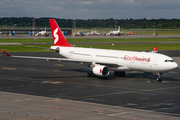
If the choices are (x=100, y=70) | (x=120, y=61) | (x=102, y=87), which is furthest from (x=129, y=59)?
(x=102, y=87)

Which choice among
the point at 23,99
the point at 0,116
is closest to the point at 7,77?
the point at 23,99

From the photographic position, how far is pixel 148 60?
147 feet

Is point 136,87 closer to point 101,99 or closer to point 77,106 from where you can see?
point 101,99

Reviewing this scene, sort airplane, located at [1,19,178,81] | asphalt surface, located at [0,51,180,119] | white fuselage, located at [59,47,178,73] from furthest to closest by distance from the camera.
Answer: airplane, located at [1,19,178,81], white fuselage, located at [59,47,178,73], asphalt surface, located at [0,51,180,119]

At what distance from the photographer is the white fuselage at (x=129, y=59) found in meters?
43.9

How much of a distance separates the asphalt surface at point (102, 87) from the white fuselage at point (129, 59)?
2.06 metres

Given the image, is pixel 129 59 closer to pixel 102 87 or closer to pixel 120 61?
pixel 120 61

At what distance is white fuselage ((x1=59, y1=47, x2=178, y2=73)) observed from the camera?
43906 millimetres

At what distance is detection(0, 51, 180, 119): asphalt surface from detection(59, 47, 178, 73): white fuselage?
2.06 meters

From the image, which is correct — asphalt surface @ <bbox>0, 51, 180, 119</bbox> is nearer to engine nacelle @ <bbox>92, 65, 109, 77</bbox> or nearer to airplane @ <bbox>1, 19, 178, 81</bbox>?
engine nacelle @ <bbox>92, 65, 109, 77</bbox>

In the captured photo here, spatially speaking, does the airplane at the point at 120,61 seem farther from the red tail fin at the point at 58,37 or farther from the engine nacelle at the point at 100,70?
the red tail fin at the point at 58,37

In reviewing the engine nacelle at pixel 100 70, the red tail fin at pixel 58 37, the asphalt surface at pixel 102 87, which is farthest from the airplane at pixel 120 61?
the red tail fin at pixel 58 37

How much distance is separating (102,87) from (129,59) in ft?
27.5

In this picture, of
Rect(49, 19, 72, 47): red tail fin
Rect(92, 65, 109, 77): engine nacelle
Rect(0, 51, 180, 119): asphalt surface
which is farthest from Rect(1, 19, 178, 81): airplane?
Rect(49, 19, 72, 47): red tail fin
